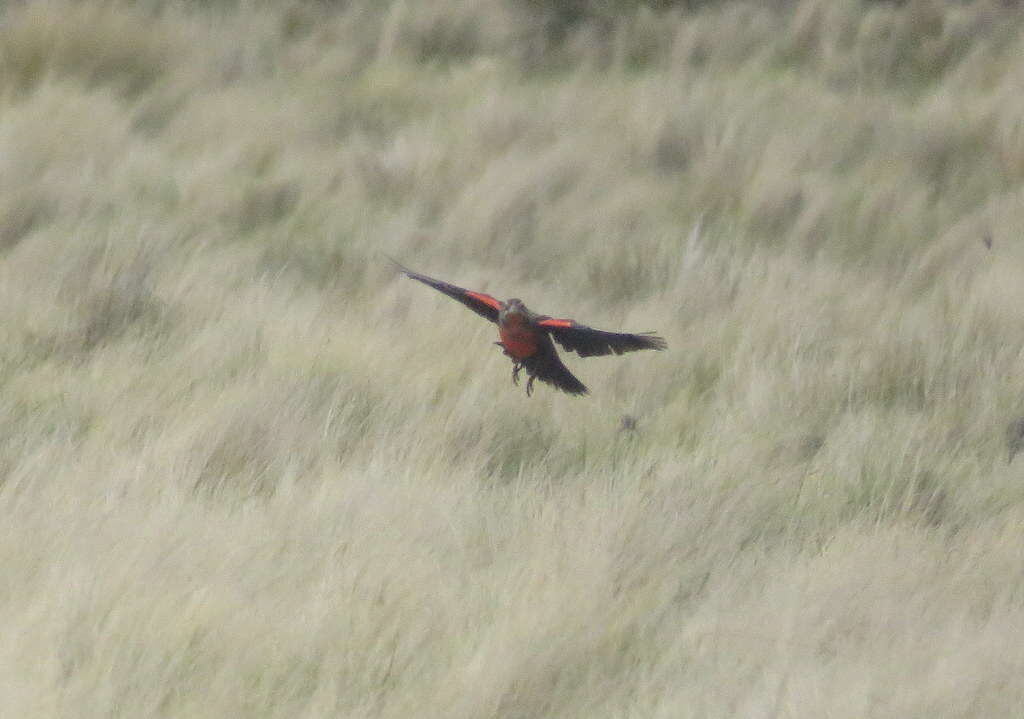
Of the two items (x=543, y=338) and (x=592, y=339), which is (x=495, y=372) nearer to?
(x=543, y=338)

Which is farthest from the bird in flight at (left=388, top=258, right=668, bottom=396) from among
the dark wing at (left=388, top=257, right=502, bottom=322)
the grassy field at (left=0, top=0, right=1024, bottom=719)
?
the grassy field at (left=0, top=0, right=1024, bottom=719)

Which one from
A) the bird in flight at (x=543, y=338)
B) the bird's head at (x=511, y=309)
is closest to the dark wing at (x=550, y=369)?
the bird in flight at (x=543, y=338)

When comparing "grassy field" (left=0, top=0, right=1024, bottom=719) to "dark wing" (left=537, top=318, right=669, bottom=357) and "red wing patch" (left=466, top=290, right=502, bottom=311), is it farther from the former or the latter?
"red wing patch" (left=466, top=290, right=502, bottom=311)

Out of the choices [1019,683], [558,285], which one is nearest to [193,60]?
[558,285]

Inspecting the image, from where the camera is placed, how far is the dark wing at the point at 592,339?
2.79 metres

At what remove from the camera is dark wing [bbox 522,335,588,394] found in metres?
3.14

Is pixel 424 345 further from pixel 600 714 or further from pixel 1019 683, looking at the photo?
pixel 1019 683

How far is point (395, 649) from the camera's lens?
2574 millimetres

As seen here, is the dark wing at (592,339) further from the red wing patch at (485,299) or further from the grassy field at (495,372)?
the grassy field at (495,372)

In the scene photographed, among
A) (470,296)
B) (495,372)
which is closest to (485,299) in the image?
(470,296)

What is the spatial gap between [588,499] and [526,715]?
2.43 ft

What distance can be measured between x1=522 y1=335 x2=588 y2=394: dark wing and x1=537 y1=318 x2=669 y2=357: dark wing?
68 millimetres

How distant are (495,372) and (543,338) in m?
0.62

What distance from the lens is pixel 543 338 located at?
3.08 meters
